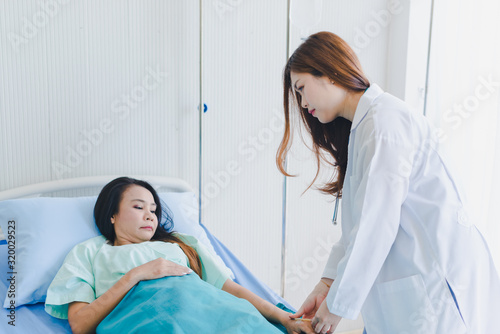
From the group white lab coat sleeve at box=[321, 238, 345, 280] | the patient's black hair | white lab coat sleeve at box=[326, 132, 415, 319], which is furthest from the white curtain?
the patient's black hair

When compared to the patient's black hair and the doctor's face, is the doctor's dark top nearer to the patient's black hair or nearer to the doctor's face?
the doctor's face

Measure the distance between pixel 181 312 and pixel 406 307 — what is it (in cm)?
57

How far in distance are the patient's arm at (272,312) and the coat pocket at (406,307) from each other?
24 centimetres

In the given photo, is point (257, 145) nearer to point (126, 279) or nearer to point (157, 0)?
point (157, 0)

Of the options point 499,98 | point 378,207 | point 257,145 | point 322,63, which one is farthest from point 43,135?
point 499,98

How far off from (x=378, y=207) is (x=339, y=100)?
0.34 m

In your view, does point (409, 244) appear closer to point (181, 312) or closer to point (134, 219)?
point (181, 312)

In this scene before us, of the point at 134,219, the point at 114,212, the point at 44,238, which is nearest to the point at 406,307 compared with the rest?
the point at 134,219

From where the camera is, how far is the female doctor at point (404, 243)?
3.49ft

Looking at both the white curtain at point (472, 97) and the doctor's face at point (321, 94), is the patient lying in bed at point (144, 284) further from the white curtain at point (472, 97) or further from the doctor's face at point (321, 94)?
the white curtain at point (472, 97)

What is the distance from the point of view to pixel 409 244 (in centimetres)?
111

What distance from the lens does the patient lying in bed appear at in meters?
1.21

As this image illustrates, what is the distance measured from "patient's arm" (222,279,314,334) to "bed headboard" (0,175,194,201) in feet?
2.26

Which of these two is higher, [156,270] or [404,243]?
[404,243]
